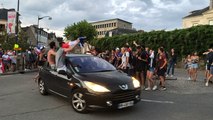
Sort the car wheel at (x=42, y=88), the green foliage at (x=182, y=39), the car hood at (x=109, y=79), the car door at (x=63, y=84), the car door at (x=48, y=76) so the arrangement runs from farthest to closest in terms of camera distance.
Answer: the green foliage at (x=182, y=39) → the car wheel at (x=42, y=88) → the car door at (x=48, y=76) → the car door at (x=63, y=84) → the car hood at (x=109, y=79)

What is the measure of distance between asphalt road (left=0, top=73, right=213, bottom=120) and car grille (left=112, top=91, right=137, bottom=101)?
17.2 inches

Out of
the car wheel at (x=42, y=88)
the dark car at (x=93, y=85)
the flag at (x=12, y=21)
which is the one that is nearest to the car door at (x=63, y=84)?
the dark car at (x=93, y=85)

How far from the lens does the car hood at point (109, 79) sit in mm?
6827

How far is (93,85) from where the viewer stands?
6.89 metres

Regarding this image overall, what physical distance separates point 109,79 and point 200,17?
44.4 metres

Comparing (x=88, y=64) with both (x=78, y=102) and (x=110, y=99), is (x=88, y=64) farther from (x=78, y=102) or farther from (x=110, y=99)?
(x=110, y=99)

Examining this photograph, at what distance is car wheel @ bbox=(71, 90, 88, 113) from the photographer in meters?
7.12

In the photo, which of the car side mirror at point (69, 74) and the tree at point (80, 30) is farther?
the tree at point (80, 30)

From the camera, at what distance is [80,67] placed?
8008mm

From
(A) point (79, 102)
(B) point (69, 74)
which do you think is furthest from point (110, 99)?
(B) point (69, 74)

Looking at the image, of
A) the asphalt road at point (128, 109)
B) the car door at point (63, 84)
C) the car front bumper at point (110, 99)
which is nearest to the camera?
the car front bumper at point (110, 99)

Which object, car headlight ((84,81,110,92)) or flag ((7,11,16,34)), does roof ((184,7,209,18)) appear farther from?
car headlight ((84,81,110,92))

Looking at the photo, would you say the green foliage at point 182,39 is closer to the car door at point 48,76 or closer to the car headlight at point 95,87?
the car door at point 48,76

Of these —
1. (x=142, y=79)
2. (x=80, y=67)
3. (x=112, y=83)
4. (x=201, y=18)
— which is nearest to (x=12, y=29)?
(x=142, y=79)
